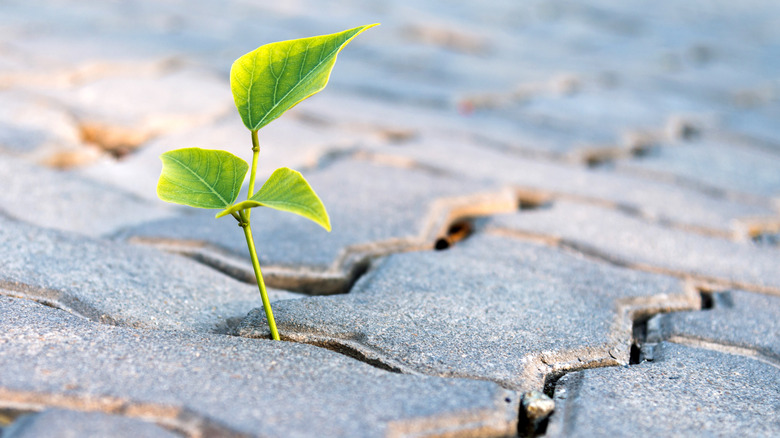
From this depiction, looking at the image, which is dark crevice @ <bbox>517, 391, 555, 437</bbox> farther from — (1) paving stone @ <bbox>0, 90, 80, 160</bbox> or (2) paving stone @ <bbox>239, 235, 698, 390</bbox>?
(1) paving stone @ <bbox>0, 90, 80, 160</bbox>

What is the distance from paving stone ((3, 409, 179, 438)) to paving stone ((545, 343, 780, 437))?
1.14ft

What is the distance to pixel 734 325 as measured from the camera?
88 cm

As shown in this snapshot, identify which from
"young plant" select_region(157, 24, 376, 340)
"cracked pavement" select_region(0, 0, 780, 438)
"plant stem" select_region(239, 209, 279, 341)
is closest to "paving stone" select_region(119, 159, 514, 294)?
"cracked pavement" select_region(0, 0, 780, 438)

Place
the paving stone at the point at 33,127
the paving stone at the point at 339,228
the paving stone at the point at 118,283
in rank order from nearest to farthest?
1. the paving stone at the point at 118,283
2. the paving stone at the point at 339,228
3. the paving stone at the point at 33,127

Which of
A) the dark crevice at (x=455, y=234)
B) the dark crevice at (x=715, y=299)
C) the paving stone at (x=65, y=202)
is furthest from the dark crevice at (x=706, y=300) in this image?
the paving stone at (x=65, y=202)

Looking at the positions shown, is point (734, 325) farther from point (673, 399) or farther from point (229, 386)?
point (229, 386)

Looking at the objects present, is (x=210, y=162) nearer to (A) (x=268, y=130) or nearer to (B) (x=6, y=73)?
(A) (x=268, y=130)

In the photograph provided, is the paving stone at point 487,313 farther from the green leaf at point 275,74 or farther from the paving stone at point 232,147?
the paving stone at point 232,147

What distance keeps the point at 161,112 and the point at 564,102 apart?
48.1 inches

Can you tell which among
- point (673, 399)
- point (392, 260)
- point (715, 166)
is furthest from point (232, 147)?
point (715, 166)

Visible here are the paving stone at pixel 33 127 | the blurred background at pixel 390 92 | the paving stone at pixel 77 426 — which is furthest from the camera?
the blurred background at pixel 390 92

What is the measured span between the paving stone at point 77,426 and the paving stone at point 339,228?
0.41m

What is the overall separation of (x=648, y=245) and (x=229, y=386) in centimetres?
79

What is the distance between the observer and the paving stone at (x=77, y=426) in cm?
52
